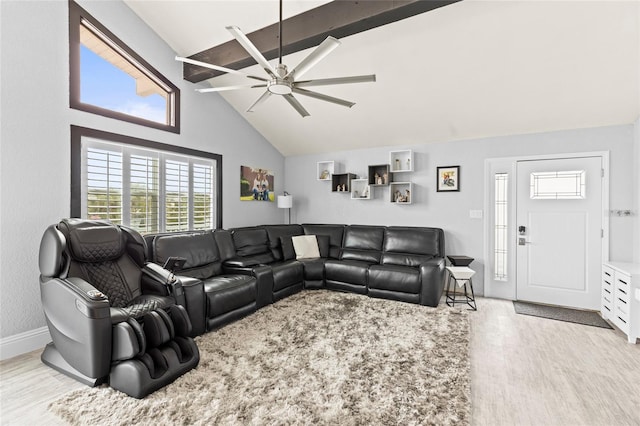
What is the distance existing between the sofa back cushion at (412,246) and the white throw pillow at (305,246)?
1.15 m

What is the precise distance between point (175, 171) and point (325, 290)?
8.94 feet

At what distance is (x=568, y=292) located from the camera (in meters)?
3.96

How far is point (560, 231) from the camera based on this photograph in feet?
13.1

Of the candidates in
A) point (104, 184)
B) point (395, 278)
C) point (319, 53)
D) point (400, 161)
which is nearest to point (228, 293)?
point (104, 184)

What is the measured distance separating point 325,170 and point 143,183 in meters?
3.11

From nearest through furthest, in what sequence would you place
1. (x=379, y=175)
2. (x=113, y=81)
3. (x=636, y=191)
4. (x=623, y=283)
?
(x=623, y=283) < (x=113, y=81) < (x=636, y=191) < (x=379, y=175)

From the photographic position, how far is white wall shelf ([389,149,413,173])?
197 inches

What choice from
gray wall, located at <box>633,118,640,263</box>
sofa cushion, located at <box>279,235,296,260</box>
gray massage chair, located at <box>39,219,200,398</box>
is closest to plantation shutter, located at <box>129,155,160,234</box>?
gray massage chair, located at <box>39,219,200,398</box>

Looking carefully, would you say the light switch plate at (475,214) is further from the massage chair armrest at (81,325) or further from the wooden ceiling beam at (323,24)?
the massage chair armrest at (81,325)

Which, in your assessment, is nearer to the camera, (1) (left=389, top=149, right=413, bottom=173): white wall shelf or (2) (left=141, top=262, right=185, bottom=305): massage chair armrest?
(2) (left=141, top=262, right=185, bottom=305): massage chair armrest

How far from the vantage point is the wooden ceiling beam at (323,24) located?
2.61 meters

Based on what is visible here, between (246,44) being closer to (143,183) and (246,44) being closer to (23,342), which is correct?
(143,183)

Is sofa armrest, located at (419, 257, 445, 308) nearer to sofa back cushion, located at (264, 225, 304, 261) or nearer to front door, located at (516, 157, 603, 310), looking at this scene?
front door, located at (516, 157, 603, 310)

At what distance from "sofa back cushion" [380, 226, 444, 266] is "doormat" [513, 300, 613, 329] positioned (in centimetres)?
120
